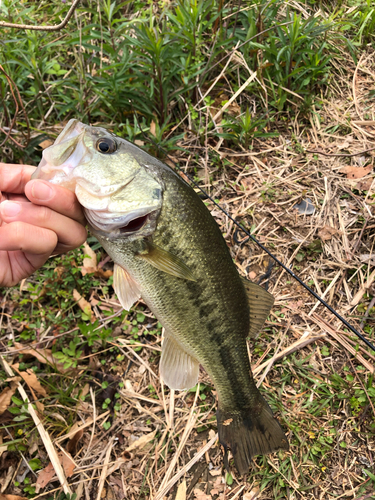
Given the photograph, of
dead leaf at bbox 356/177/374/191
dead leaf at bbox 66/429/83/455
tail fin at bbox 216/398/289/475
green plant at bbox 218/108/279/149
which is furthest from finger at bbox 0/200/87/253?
dead leaf at bbox 356/177/374/191

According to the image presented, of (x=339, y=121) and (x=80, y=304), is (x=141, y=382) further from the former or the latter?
(x=339, y=121)

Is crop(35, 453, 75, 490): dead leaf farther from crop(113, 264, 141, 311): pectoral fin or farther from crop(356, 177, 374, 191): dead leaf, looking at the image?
crop(356, 177, 374, 191): dead leaf

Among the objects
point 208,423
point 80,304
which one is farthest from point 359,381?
point 80,304

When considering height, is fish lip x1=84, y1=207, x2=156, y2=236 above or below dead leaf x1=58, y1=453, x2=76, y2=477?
above

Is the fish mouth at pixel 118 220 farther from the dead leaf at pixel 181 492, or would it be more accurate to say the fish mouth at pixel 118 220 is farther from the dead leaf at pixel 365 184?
the dead leaf at pixel 365 184

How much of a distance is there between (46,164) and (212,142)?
228cm

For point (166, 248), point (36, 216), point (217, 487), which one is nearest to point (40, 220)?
point (36, 216)

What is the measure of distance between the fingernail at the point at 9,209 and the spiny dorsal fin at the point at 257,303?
4.47 feet

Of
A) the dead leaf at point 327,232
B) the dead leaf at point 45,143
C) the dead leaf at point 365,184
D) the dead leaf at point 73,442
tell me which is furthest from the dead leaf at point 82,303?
the dead leaf at point 365,184

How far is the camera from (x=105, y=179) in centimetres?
191

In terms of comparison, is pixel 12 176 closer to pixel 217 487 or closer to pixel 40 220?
pixel 40 220

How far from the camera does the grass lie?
2.86 m

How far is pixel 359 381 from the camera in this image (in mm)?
2934

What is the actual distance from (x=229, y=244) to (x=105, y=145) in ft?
5.91
